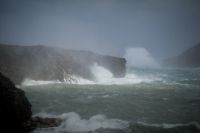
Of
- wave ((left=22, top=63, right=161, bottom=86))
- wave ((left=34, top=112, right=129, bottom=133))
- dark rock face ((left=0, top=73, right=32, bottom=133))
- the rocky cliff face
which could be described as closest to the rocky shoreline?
dark rock face ((left=0, top=73, right=32, bottom=133))

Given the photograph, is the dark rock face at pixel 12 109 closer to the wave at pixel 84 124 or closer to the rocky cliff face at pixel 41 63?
the wave at pixel 84 124

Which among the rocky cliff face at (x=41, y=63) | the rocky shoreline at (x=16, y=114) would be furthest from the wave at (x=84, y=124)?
the rocky cliff face at (x=41, y=63)

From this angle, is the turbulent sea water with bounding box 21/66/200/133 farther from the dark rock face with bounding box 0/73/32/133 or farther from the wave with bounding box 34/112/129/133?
the dark rock face with bounding box 0/73/32/133

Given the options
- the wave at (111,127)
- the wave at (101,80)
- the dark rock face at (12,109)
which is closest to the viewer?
the dark rock face at (12,109)

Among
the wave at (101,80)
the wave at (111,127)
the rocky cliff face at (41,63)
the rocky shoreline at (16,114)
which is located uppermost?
the rocky cliff face at (41,63)

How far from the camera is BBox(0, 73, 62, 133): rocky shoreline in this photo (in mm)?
14352

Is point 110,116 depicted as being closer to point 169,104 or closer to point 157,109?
point 157,109

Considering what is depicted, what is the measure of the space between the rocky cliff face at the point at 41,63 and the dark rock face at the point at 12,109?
26271 mm

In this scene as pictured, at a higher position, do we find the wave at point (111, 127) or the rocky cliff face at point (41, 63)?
the rocky cliff face at point (41, 63)

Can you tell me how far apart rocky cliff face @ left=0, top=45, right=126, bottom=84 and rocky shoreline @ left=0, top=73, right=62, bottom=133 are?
1038 inches

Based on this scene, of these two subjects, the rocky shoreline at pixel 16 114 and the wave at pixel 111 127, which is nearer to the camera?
the rocky shoreline at pixel 16 114

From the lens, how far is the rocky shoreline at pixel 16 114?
14.4 metres

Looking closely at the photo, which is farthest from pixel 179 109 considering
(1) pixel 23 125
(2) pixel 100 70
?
(2) pixel 100 70

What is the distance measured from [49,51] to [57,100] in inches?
1137
